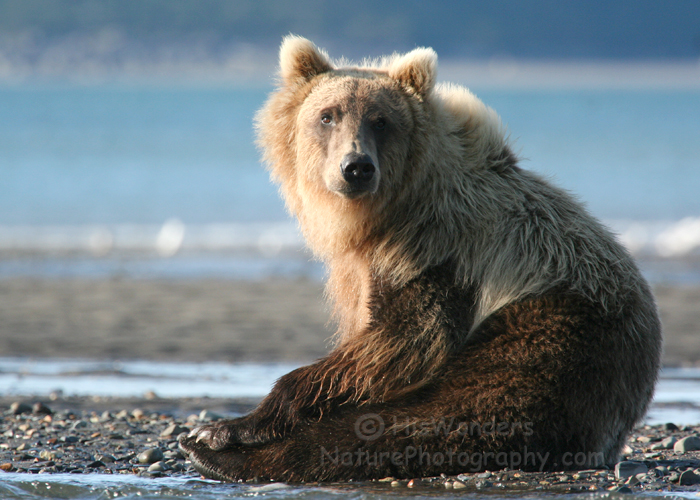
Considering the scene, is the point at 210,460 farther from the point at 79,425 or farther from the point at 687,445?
the point at 687,445

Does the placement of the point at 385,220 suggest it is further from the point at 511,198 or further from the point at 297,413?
the point at 297,413

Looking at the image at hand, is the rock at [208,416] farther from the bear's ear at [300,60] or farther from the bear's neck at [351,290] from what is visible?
the bear's ear at [300,60]

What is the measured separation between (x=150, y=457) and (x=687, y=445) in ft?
11.2

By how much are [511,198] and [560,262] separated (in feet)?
1.66

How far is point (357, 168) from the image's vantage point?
454 centimetres

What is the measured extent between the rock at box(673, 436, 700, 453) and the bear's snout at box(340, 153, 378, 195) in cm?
267

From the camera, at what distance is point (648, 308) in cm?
443

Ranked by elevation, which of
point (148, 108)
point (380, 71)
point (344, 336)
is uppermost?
point (148, 108)

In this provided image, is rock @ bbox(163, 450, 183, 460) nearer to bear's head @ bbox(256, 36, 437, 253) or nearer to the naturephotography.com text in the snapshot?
the naturephotography.com text

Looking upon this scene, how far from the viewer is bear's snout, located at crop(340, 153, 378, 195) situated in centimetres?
452

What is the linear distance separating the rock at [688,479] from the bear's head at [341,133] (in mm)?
2165

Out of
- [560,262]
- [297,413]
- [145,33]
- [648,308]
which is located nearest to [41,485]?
[297,413]

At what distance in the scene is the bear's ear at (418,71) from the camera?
4.90 meters

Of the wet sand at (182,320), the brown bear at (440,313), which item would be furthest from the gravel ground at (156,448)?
the wet sand at (182,320)
